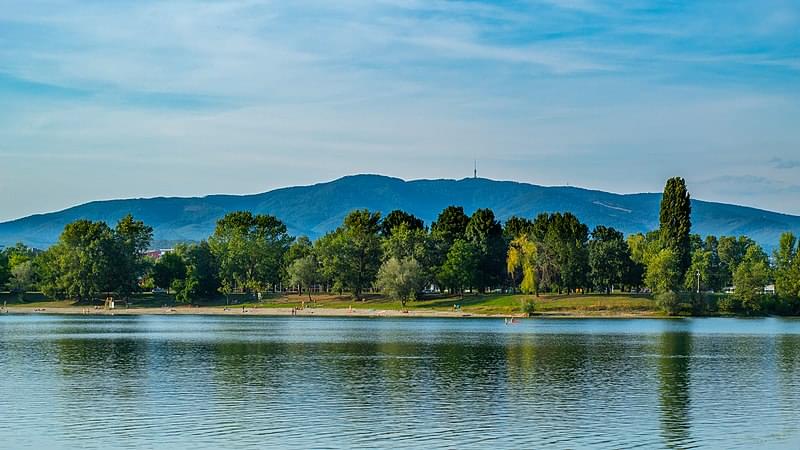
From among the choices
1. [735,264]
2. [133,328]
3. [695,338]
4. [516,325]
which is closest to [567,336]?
[695,338]

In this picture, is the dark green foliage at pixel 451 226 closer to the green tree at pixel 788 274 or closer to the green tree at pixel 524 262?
the green tree at pixel 524 262

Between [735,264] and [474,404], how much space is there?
159 m

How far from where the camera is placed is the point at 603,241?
165625 mm

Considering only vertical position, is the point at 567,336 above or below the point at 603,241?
below

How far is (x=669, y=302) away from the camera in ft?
475

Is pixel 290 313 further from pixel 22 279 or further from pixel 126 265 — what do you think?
pixel 22 279

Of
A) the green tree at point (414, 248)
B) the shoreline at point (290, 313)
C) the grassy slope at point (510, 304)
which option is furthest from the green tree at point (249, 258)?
the green tree at point (414, 248)

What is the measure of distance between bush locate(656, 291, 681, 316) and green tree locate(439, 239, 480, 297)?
28802 millimetres

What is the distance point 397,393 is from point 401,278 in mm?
108063

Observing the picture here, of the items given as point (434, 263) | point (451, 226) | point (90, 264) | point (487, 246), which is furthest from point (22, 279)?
point (487, 246)

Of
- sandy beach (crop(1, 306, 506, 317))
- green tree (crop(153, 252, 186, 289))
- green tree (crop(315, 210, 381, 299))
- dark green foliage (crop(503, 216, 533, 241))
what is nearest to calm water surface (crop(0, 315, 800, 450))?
sandy beach (crop(1, 306, 506, 317))

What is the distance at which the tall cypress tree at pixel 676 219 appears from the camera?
500ft

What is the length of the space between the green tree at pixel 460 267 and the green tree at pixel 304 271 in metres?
22.4

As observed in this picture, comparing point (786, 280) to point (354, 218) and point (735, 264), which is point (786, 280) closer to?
point (735, 264)
